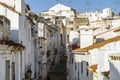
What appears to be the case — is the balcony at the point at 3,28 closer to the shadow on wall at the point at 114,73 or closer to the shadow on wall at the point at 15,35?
the shadow on wall at the point at 15,35

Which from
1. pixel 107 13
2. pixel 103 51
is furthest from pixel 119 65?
pixel 107 13

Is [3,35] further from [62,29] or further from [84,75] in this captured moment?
[62,29]

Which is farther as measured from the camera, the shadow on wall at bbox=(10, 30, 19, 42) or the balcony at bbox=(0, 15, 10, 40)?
the shadow on wall at bbox=(10, 30, 19, 42)

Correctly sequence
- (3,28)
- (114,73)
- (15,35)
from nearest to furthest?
(114,73) → (3,28) → (15,35)

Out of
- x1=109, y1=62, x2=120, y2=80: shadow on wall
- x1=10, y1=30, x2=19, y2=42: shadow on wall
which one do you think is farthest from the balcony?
x1=109, y1=62, x2=120, y2=80: shadow on wall

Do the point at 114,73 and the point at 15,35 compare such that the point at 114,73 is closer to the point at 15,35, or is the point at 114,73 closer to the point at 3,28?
the point at 3,28

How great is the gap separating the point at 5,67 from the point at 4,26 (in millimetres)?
3116

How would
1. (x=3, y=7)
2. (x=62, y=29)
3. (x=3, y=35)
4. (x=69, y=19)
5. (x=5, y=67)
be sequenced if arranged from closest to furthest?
1. (x=5, y=67)
2. (x=3, y=35)
3. (x=3, y=7)
4. (x=62, y=29)
5. (x=69, y=19)

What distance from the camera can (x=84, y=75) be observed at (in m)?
30.2

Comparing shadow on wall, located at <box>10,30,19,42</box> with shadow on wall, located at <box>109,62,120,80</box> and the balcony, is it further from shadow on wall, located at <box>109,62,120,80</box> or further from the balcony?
shadow on wall, located at <box>109,62,120,80</box>

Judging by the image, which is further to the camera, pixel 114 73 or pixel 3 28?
pixel 3 28

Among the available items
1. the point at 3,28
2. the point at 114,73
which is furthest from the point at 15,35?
the point at 114,73

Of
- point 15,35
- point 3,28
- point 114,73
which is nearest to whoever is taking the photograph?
point 114,73

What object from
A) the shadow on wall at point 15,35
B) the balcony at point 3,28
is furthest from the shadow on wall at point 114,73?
the shadow on wall at point 15,35
